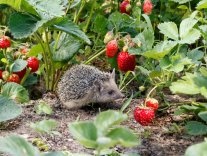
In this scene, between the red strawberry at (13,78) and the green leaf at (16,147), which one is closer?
the green leaf at (16,147)

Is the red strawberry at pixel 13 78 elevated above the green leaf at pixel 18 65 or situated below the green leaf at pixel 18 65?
below

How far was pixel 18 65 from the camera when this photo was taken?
5.25 meters

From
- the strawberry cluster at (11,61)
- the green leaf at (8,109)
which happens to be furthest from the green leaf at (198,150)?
the strawberry cluster at (11,61)

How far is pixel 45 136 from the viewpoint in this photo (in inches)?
170

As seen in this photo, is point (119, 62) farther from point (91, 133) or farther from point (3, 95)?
point (91, 133)

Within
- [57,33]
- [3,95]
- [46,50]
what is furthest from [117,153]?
[57,33]

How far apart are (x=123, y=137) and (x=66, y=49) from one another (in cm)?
270

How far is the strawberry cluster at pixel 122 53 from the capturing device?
5.05m

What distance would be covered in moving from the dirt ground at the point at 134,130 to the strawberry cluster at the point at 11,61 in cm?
31

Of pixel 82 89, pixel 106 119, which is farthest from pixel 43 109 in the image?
pixel 106 119

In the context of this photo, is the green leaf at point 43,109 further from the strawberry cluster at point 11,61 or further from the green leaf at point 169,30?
the green leaf at point 169,30

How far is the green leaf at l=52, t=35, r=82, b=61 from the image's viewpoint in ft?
17.4

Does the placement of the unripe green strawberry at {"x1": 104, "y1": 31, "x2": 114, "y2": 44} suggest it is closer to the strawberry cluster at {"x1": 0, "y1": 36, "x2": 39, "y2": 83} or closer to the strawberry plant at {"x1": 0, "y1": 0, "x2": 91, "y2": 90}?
the strawberry plant at {"x1": 0, "y1": 0, "x2": 91, "y2": 90}

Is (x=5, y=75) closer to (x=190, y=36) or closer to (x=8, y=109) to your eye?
(x=8, y=109)
